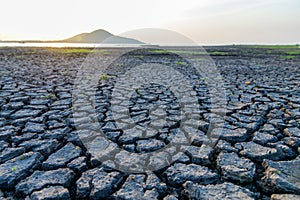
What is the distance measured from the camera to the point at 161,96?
4.02 meters

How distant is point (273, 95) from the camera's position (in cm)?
402

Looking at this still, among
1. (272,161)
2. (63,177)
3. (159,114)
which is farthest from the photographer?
(159,114)

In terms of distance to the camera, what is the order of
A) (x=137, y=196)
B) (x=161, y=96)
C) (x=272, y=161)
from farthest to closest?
(x=161, y=96) < (x=272, y=161) < (x=137, y=196)

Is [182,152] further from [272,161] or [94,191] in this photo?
[94,191]

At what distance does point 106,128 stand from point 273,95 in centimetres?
313

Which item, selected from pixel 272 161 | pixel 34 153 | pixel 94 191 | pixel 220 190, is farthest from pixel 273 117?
pixel 34 153

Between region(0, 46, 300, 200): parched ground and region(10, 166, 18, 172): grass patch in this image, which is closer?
region(0, 46, 300, 200): parched ground

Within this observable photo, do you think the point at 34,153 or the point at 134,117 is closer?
the point at 34,153

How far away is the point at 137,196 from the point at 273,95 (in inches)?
139

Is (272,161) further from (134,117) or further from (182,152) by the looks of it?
(134,117)

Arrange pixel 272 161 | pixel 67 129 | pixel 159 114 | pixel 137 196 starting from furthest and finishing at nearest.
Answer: pixel 159 114, pixel 67 129, pixel 272 161, pixel 137 196

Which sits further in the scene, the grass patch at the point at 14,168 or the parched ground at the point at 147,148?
the grass patch at the point at 14,168

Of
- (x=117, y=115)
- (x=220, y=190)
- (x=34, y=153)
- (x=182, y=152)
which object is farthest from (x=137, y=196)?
(x=117, y=115)

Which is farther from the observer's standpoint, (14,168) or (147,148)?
(147,148)
